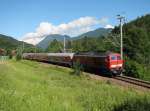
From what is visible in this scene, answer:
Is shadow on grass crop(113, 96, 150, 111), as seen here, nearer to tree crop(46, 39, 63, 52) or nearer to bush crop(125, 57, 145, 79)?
bush crop(125, 57, 145, 79)

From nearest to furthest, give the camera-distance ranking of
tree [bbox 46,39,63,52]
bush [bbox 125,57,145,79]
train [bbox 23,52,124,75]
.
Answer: train [bbox 23,52,124,75] → bush [bbox 125,57,145,79] → tree [bbox 46,39,63,52]

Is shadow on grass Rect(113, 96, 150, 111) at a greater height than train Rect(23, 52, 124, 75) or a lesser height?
lesser

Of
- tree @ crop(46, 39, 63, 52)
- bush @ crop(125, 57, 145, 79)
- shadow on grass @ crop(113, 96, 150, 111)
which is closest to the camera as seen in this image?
shadow on grass @ crop(113, 96, 150, 111)

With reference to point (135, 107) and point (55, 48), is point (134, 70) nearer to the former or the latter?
point (135, 107)

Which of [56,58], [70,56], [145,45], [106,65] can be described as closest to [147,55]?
[145,45]

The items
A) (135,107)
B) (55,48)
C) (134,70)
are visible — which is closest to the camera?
(135,107)

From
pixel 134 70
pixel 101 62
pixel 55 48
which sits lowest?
pixel 134 70

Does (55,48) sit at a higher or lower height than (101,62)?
higher

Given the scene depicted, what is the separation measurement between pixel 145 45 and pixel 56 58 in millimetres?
41580

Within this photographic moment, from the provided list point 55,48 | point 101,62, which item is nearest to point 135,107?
point 101,62

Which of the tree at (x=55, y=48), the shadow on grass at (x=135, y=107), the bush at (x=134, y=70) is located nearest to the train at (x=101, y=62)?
the bush at (x=134, y=70)

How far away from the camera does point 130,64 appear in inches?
1710

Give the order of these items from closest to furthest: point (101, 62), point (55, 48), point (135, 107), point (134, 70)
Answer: point (135, 107) → point (101, 62) → point (134, 70) → point (55, 48)

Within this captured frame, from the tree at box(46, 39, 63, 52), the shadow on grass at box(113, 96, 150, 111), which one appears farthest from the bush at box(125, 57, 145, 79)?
the tree at box(46, 39, 63, 52)
